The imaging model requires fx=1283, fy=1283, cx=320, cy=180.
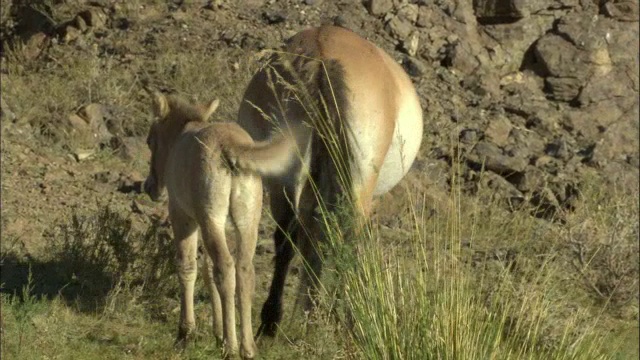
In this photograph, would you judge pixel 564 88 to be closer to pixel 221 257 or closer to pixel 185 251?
pixel 185 251

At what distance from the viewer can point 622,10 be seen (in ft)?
41.0

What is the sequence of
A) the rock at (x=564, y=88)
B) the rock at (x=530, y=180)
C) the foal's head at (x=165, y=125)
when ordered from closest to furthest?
1. the foal's head at (x=165, y=125)
2. the rock at (x=530, y=180)
3. the rock at (x=564, y=88)

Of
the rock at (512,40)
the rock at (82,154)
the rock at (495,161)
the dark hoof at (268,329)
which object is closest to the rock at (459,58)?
the rock at (512,40)

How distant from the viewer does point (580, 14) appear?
1239cm

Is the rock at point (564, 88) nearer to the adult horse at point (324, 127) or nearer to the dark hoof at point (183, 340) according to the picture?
the adult horse at point (324, 127)

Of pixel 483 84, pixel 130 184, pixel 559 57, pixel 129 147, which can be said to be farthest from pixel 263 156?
pixel 559 57

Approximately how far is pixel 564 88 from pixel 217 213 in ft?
21.2

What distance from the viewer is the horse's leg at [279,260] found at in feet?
24.1

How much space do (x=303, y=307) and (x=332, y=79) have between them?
1.28 m

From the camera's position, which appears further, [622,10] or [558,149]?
[622,10]

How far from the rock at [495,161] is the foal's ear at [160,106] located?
4149 mm

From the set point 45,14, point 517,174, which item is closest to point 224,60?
point 45,14

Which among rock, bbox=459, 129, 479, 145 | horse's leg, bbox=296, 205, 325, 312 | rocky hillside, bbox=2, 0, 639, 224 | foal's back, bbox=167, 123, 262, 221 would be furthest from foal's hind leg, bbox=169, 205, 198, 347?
rock, bbox=459, 129, 479, 145

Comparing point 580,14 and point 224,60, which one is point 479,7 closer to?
point 580,14
